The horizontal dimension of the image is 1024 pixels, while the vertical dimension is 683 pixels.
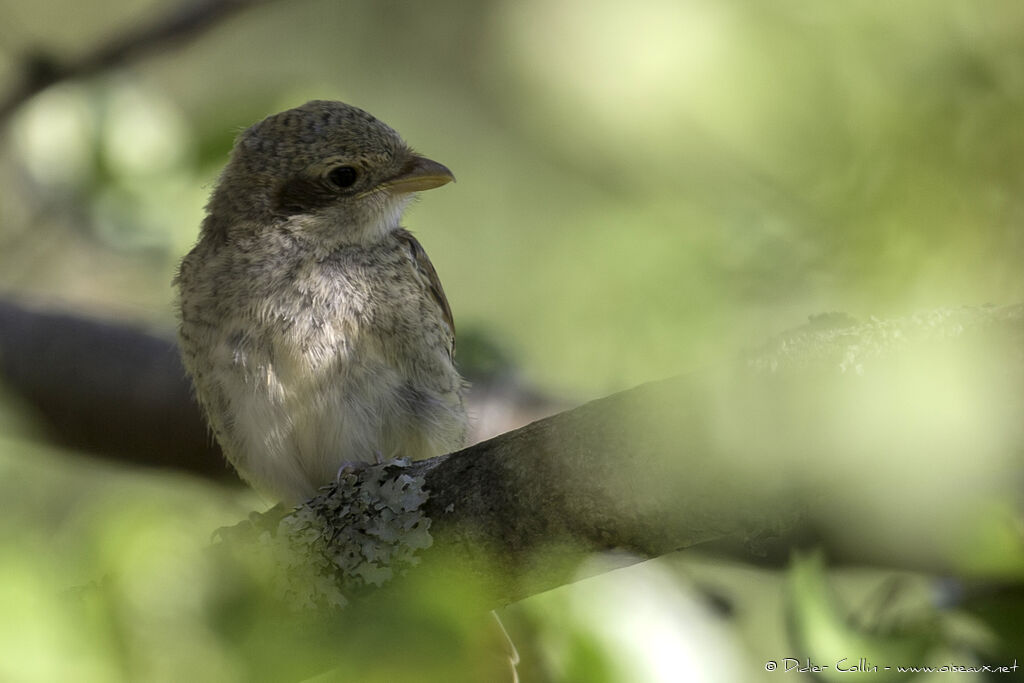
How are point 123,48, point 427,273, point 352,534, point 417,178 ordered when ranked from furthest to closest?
point 123,48
point 427,273
point 417,178
point 352,534

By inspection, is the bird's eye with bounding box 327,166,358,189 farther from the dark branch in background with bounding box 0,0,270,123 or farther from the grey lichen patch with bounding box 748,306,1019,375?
the grey lichen patch with bounding box 748,306,1019,375

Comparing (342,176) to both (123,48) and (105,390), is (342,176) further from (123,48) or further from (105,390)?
(105,390)

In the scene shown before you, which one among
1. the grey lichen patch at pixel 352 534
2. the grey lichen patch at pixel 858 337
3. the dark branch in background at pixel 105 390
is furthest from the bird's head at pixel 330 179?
the grey lichen patch at pixel 858 337

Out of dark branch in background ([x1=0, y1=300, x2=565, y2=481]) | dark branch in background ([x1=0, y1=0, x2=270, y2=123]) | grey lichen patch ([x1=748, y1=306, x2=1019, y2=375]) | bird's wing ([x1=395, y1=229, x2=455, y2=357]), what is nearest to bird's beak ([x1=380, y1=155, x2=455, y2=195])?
bird's wing ([x1=395, y1=229, x2=455, y2=357])

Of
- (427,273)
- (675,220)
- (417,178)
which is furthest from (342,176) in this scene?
(675,220)

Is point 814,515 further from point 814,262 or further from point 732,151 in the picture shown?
point 732,151
